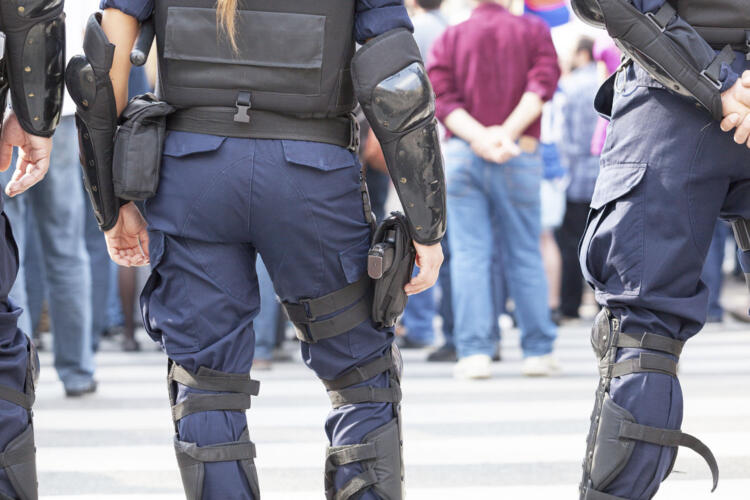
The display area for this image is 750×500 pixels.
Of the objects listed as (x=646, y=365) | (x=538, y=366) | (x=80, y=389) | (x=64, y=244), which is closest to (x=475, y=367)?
(x=538, y=366)

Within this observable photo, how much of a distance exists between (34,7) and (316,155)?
0.84 meters

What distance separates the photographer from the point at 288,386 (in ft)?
22.0

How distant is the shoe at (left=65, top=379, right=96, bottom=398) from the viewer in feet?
20.6

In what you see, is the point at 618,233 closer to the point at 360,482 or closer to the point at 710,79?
the point at 710,79

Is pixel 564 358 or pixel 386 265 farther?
pixel 564 358

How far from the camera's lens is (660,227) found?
10.0 ft

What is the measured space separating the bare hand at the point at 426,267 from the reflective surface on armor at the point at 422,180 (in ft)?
0.18

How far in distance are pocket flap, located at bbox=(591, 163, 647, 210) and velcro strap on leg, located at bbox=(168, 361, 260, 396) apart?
3.45 feet

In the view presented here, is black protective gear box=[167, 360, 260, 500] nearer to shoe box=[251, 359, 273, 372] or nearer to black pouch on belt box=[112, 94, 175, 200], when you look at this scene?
black pouch on belt box=[112, 94, 175, 200]

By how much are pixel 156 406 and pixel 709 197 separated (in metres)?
3.79

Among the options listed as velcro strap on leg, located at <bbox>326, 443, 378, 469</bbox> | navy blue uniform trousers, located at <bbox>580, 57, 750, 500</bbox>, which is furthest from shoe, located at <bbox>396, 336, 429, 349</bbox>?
navy blue uniform trousers, located at <bbox>580, 57, 750, 500</bbox>

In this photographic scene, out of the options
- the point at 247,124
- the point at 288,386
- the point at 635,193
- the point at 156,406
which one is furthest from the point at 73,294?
the point at 635,193

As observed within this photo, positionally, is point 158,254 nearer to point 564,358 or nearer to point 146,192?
point 146,192

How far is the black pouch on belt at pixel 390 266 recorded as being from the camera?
3.07 metres
